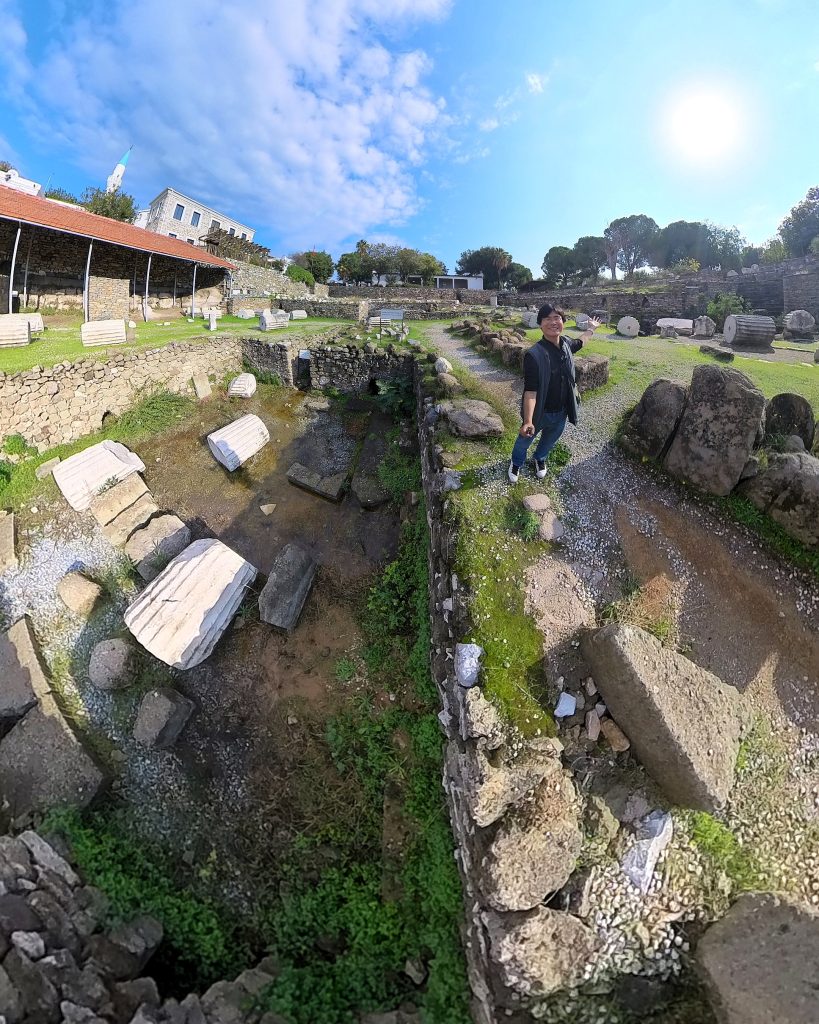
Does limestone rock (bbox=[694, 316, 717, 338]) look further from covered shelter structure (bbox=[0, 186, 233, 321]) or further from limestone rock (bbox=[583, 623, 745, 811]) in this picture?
covered shelter structure (bbox=[0, 186, 233, 321])

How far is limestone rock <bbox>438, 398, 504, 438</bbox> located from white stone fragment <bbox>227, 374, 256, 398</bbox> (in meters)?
6.15

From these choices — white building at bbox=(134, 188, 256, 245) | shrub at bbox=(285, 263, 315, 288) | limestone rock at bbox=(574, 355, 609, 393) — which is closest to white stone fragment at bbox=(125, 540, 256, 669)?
limestone rock at bbox=(574, 355, 609, 393)

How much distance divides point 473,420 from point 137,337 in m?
10.3

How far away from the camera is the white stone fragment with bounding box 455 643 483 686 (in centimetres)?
391

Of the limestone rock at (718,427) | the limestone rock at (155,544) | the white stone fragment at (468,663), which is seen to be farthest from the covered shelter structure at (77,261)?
the limestone rock at (718,427)

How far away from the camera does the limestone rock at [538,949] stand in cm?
300

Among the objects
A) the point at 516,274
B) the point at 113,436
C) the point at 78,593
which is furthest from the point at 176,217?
the point at 78,593

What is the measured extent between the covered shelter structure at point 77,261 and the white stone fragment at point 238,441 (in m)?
7.89

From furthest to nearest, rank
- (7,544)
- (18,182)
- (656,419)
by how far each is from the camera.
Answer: (18,182) < (7,544) < (656,419)

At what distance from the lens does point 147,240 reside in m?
16.6

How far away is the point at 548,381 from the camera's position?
15.7 ft

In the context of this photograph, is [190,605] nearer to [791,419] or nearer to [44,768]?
[44,768]

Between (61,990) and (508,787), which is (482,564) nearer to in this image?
(508,787)

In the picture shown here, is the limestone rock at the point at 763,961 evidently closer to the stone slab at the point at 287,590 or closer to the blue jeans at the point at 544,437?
the blue jeans at the point at 544,437
